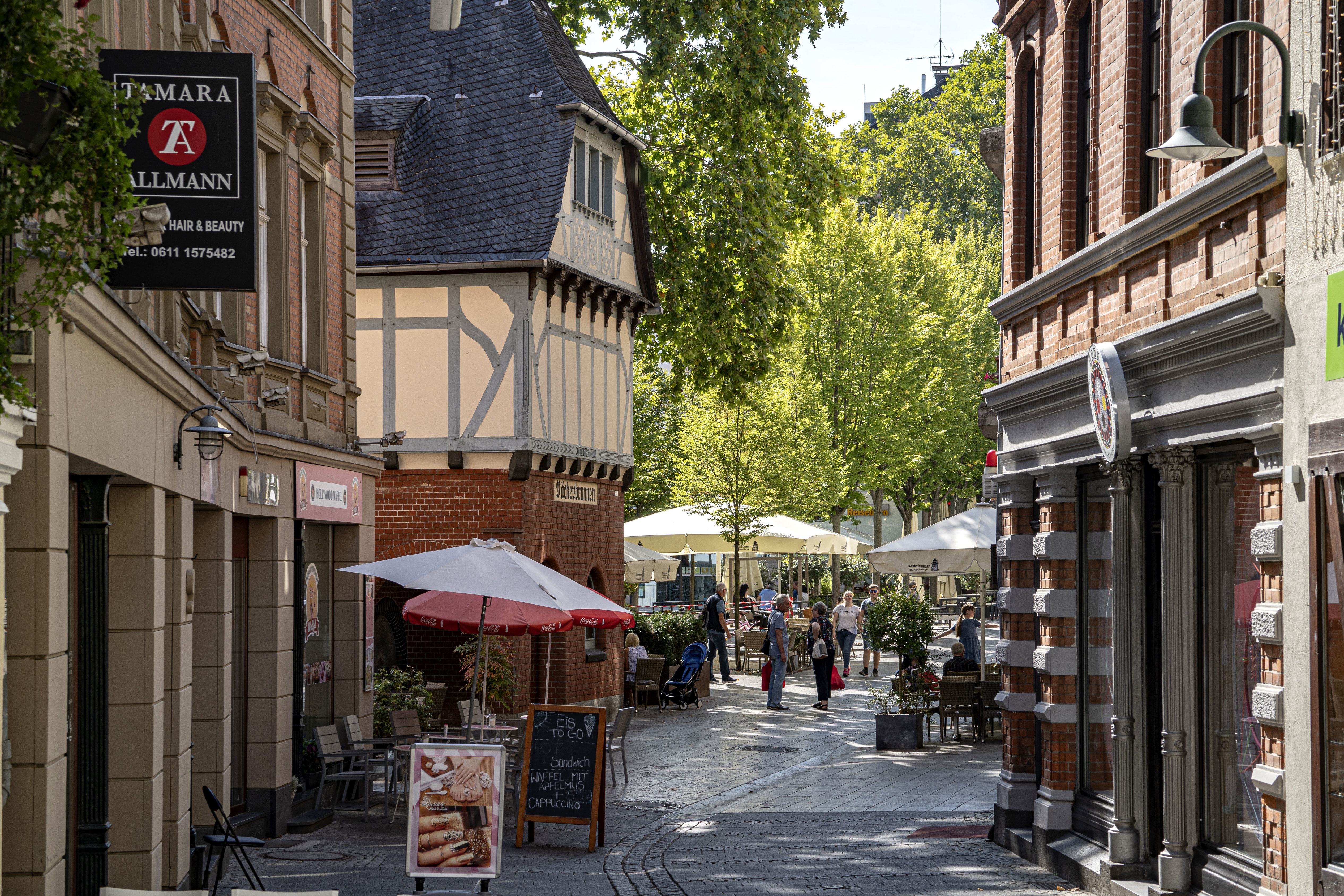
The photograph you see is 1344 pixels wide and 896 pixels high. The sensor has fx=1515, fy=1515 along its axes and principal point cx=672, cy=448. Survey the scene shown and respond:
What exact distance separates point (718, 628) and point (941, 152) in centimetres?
4145

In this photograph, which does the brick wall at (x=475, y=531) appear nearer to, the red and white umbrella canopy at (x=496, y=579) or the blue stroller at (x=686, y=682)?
the blue stroller at (x=686, y=682)

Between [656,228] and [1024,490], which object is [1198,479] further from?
[656,228]

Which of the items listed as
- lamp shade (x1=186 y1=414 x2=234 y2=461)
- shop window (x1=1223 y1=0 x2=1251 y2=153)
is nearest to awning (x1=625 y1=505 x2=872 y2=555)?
lamp shade (x1=186 y1=414 x2=234 y2=461)

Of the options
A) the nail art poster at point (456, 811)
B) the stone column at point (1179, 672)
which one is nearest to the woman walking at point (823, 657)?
the nail art poster at point (456, 811)

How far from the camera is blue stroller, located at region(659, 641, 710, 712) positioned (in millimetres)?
25406

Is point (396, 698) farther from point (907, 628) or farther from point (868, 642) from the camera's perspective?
point (868, 642)

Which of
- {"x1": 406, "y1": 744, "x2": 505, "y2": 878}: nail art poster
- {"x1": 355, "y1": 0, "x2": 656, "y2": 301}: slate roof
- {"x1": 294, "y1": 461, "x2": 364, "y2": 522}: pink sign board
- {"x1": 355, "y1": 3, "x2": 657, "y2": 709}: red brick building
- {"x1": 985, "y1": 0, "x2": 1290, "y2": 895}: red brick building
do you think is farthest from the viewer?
{"x1": 355, "y1": 0, "x2": 656, "y2": 301}: slate roof

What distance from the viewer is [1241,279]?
28.6 ft

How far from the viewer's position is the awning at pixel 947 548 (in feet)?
69.9

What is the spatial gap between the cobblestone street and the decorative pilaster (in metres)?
2.69

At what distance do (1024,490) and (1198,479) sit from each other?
3246mm

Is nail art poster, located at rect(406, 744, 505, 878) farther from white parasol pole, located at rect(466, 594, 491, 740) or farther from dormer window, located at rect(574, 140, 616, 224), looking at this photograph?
dormer window, located at rect(574, 140, 616, 224)

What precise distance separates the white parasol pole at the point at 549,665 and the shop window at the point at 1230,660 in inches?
458

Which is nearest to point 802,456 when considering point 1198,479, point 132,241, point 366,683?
point 366,683
